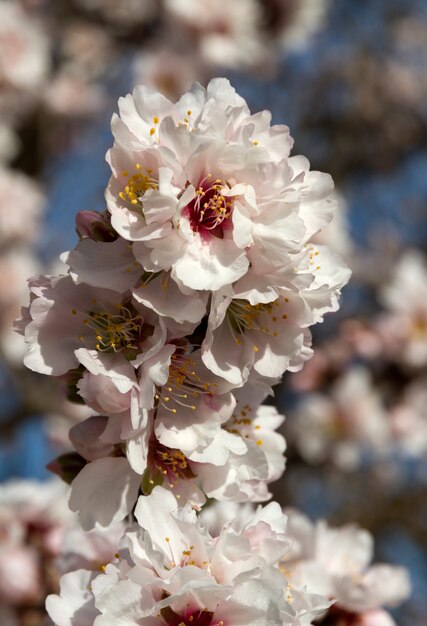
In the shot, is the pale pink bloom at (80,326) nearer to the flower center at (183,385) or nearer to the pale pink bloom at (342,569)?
the flower center at (183,385)

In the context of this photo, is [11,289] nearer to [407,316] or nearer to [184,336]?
[407,316]

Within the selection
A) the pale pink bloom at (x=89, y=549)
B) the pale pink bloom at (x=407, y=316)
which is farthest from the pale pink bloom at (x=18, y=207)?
the pale pink bloom at (x=89, y=549)

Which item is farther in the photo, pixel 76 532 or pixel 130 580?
pixel 76 532

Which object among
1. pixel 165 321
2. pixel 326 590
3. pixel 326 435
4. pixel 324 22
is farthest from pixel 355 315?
pixel 165 321

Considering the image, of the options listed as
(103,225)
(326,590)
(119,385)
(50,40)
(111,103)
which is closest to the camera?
(119,385)

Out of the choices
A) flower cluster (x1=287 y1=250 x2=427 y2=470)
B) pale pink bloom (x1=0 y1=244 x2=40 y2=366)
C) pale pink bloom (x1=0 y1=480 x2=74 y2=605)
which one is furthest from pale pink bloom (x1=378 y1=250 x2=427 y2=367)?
pale pink bloom (x1=0 y1=480 x2=74 y2=605)

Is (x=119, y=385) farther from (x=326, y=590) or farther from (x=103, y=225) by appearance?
(x=326, y=590)

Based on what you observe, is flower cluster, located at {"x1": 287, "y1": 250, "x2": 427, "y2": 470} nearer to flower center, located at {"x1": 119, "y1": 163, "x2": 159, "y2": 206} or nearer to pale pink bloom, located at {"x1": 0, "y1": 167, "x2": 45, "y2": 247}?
pale pink bloom, located at {"x1": 0, "y1": 167, "x2": 45, "y2": 247}
